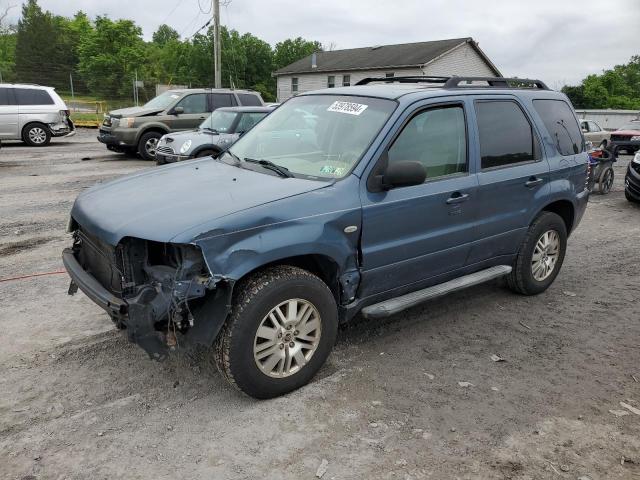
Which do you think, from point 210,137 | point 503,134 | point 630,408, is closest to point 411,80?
point 503,134

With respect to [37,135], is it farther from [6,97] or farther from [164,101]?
[164,101]

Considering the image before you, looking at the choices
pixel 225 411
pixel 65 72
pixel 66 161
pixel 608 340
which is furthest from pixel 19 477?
pixel 65 72

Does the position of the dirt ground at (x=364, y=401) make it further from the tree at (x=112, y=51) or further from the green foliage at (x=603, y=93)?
the green foliage at (x=603, y=93)

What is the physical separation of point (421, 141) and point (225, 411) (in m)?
2.36

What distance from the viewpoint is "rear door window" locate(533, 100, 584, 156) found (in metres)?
5.12

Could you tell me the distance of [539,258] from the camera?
526cm

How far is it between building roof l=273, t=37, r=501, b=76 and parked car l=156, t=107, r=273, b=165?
24815mm

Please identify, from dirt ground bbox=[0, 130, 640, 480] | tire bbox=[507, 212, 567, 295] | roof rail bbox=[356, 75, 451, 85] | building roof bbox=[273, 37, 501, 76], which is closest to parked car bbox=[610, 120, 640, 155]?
building roof bbox=[273, 37, 501, 76]

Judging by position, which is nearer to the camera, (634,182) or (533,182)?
(533,182)

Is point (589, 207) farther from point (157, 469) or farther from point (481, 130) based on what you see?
point (157, 469)

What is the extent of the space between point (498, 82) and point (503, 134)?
0.72 meters

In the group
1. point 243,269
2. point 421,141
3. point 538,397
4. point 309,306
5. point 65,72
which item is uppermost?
point 65,72

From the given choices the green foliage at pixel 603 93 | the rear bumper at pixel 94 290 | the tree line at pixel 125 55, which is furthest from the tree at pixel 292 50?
the rear bumper at pixel 94 290

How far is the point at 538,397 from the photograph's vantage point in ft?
11.8
